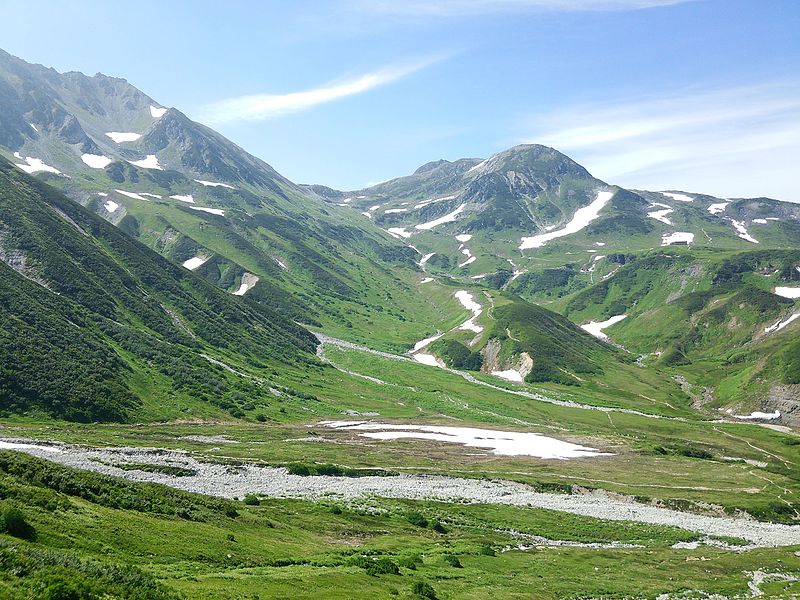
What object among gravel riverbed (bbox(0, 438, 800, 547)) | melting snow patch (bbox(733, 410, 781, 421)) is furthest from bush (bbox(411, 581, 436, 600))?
melting snow patch (bbox(733, 410, 781, 421))

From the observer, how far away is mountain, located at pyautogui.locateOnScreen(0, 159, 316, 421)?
99587mm

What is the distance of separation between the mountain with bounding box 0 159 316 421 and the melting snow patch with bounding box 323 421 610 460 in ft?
101

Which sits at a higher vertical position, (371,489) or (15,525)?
(15,525)

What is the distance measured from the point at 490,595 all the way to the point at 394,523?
69.9ft

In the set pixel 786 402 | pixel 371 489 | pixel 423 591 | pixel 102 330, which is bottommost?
pixel 371 489

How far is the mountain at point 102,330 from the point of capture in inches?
3921

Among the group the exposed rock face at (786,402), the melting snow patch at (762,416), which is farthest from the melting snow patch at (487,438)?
the exposed rock face at (786,402)

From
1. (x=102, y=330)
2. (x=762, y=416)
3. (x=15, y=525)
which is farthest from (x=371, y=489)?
(x=762, y=416)

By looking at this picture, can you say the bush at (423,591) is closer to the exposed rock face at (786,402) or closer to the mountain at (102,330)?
the mountain at (102,330)

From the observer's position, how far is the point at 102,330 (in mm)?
131625

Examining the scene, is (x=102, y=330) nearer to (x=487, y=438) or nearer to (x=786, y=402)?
(x=487, y=438)

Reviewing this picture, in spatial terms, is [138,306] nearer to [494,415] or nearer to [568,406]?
[494,415]

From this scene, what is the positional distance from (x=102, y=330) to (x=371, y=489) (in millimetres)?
94719

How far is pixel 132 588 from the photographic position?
21.0m
